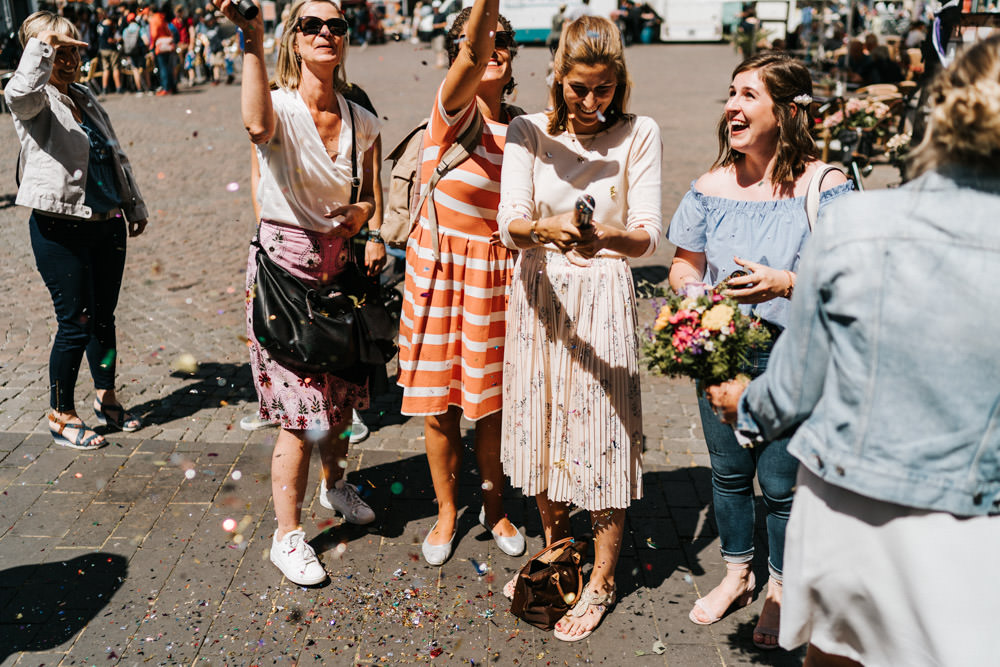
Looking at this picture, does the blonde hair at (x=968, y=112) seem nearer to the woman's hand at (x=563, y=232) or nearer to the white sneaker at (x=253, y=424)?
the woman's hand at (x=563, y=232)

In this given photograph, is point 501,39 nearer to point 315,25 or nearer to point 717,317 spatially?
point 315,25

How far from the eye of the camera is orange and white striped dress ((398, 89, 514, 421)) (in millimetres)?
3236

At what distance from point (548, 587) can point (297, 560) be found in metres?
1.05

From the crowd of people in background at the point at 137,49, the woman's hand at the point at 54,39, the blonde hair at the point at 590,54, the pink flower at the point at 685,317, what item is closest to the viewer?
the pink flower at the point at 685,317

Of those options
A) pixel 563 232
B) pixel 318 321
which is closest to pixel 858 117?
pixel 318 321

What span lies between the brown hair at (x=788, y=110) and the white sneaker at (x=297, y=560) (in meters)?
2.35

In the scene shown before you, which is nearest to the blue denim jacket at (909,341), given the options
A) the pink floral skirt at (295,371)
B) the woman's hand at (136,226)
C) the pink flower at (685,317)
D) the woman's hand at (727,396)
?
the woman's hand at (727,396)

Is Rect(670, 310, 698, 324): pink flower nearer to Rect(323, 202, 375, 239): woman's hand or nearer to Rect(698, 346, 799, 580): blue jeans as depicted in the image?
Rect(698, 346, 799, 580): blue jeans

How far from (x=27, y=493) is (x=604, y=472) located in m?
2.90

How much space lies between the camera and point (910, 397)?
5.73 ft

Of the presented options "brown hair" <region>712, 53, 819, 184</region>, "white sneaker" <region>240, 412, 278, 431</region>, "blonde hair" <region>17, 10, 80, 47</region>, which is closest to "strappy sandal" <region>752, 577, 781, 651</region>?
"brown hair" <region>712, 53, 819, 184</region>

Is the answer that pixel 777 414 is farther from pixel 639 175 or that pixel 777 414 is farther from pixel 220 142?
pixel 220 142

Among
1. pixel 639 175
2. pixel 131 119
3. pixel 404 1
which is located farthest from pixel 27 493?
pixel 404 1

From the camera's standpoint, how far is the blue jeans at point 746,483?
9.65ft
